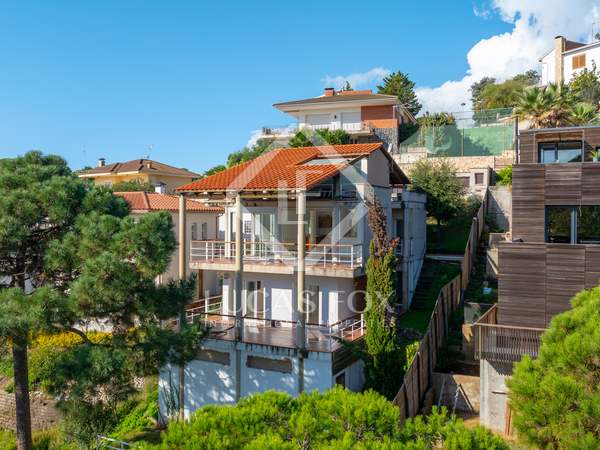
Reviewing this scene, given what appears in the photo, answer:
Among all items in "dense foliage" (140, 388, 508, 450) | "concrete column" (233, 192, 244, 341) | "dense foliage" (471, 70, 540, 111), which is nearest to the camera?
"dense foliage" (140, 388, 508, 450)

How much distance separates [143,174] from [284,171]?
36.1 metres

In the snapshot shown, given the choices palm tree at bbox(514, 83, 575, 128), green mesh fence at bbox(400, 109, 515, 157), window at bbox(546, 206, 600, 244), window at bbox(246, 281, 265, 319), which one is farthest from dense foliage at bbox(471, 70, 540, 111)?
window at bbox(246, 281, 265, 319)

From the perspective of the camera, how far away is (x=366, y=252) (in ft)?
67.9

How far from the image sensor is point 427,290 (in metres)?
24.8

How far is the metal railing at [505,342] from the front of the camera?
1559 cm

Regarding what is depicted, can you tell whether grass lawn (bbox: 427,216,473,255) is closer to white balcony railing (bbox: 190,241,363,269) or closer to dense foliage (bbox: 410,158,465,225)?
dense foliage (bbox: 410,158,465,225)

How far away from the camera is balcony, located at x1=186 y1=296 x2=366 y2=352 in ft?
55.1

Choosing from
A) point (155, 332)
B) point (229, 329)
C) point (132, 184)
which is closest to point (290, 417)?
point (155, 332)

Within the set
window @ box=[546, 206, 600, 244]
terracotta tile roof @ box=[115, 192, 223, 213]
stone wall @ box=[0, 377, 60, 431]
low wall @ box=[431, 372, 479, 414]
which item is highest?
terracotta tile roof @ box=[115, 192, 223, 213]

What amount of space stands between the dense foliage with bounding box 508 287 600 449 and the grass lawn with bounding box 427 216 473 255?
1959 centimetres

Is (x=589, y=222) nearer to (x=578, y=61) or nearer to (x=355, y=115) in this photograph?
(x=355, y=115)

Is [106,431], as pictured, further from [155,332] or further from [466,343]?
[466,343]

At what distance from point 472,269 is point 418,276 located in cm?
344

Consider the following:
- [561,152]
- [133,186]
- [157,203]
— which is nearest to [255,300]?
[157,203]
